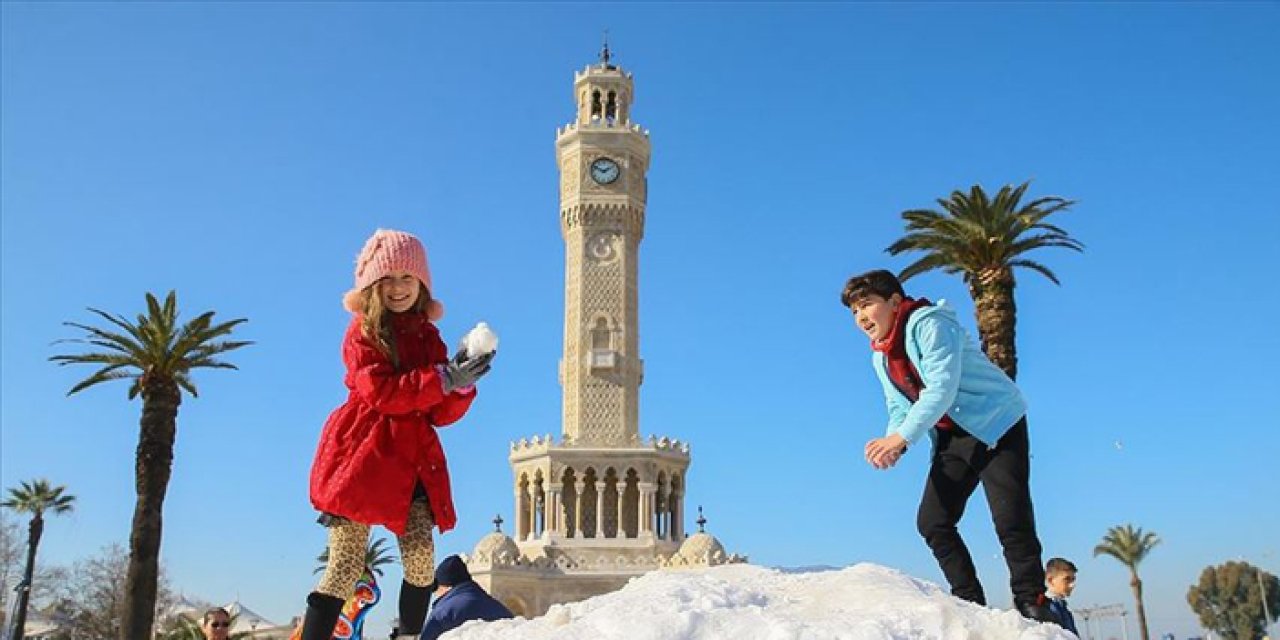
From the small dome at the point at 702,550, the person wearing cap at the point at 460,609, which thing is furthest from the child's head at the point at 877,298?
the small dome at the point at 702,550

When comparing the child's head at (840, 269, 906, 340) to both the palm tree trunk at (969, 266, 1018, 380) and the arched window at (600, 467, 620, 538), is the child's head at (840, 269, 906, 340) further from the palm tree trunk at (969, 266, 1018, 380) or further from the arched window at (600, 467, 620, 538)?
the arched window at (600, 467, 620, 538)

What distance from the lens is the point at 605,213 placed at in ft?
141

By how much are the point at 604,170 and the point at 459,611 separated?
37881 mm

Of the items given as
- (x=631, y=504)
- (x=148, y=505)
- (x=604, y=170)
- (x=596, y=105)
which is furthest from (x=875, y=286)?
(x=596, y=105)

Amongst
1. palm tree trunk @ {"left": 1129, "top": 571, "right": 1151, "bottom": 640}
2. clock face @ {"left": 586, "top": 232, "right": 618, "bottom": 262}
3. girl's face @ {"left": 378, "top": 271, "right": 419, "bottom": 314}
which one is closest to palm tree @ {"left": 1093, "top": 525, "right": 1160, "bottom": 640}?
palm tree trunk @ {"left": 1129, "top": 571, "right": 1151, "bottom": 640}

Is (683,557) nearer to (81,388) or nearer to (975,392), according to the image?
(81,388)

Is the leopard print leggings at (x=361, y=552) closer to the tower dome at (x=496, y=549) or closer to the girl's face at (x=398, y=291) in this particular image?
the girl's face at (x=398, y=291)

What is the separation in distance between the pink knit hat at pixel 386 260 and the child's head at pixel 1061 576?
415 cm

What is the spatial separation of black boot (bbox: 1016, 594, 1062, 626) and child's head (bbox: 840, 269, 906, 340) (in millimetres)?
1428

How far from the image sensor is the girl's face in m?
5.32

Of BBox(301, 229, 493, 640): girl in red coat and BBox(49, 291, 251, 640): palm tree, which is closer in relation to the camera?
BBox(301, 229, 493, 640): girl in red coat

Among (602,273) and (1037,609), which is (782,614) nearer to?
(1037,609)

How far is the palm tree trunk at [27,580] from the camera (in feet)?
116

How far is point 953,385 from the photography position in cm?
531
